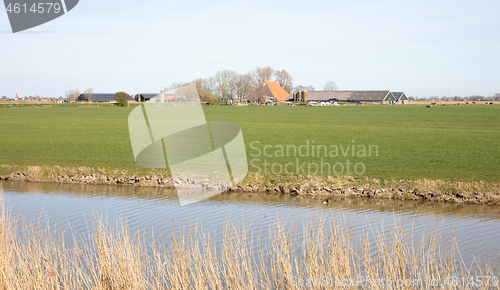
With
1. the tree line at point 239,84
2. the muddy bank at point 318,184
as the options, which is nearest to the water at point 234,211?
the muddy bank at point 318,184

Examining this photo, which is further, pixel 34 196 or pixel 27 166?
pixel 27 166

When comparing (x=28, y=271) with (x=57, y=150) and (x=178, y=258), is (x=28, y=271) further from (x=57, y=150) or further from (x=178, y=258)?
(x=57, y=150)

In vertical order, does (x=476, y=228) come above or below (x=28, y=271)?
below

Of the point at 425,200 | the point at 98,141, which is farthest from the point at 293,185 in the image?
the point at 98,141

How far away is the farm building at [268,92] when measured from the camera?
16366 cm

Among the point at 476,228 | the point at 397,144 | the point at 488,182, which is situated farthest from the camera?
the point at 397,144

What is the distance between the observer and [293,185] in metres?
17.2

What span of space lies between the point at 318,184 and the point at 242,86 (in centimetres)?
15340

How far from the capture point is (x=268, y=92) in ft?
538

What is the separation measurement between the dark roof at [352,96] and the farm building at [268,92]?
11.8 m

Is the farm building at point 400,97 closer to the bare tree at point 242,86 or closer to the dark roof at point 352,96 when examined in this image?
the dark roof at point 352,96

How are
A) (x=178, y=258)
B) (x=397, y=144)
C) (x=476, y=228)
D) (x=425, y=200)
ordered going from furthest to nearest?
(x=397, y=144)
(x=425, y=200)
(x=476, y=228)
(x=178, y=258)

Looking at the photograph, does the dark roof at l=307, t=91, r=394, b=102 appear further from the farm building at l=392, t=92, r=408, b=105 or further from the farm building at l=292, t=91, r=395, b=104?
the farm building at l=392, t=92, r=408, b=105

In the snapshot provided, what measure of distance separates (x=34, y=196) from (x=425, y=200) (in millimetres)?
14425
